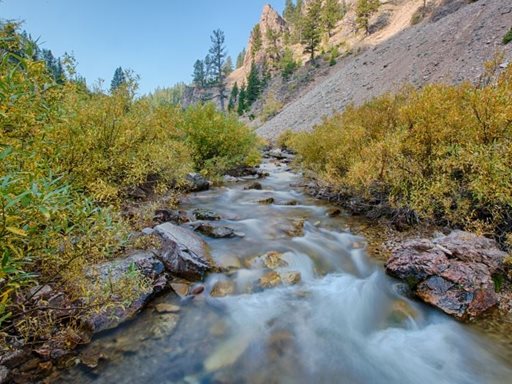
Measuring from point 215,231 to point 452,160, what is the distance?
22.6 feet

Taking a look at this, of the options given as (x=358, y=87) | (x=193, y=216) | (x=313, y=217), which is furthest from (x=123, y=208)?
(x=358, y=87)

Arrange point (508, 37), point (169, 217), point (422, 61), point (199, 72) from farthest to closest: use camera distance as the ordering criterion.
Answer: point (199, 72)
point (422, 61)
point (508, 37)
point (169, 217)

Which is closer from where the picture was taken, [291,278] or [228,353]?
[228,353]

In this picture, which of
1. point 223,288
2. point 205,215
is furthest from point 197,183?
point 223,288

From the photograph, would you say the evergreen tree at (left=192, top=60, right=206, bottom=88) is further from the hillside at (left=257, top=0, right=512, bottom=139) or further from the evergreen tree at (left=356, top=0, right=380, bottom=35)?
the hillside at (left=257, top=0, right=512, bottom=139)

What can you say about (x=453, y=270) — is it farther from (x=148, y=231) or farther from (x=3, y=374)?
(x=3, y=374)

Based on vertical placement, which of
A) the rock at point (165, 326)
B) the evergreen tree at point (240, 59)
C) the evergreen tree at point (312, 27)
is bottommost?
the rock at point (165, 326)

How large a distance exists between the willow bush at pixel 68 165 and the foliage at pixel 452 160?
7.20m

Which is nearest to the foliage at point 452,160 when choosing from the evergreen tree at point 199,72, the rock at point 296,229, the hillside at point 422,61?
the rock at point 296,229

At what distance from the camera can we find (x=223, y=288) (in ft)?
22.6

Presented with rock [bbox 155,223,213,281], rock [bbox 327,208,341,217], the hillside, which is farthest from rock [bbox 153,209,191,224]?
the hillside

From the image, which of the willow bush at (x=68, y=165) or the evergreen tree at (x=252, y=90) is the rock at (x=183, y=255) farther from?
the evergreen tree at (x=252, y=90)

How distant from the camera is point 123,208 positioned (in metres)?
9.18

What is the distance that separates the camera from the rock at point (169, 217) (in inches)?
376
